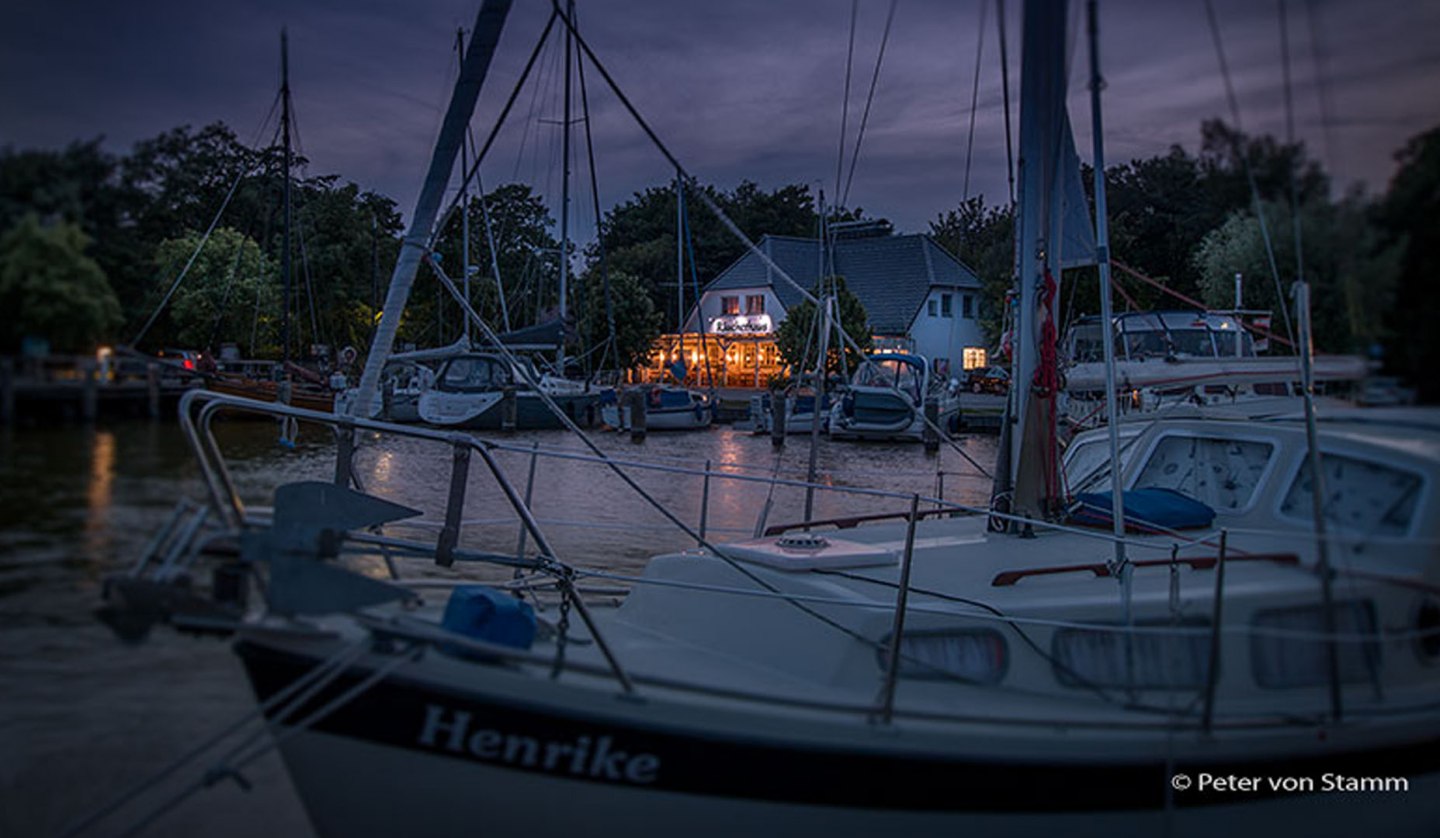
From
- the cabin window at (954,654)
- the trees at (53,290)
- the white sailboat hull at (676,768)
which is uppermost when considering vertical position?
the trees at (53,290)

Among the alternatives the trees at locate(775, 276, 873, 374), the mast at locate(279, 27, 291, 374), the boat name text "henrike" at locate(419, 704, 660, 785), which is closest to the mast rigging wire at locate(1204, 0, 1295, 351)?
the boat name text "henrike" at locate(419, 704, 660, 785)

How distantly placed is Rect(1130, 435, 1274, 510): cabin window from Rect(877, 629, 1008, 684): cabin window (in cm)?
223

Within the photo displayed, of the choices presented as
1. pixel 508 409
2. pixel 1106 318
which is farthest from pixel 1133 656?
pixel 508 409

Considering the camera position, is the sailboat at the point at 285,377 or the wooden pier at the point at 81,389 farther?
the sailboat at the point at 285,377

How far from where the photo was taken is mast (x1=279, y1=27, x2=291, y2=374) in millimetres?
5176

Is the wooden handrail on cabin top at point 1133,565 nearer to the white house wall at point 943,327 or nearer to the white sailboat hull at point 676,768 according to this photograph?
the white sailboat hull at point 676,768

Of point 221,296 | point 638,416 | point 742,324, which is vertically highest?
A: point 742,324

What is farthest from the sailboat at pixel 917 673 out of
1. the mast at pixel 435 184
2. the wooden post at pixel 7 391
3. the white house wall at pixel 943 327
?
the white house wall at pixel 943 327

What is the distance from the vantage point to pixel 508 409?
26938 millimetres

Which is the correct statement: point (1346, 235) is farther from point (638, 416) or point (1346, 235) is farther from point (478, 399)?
point (638, 416)

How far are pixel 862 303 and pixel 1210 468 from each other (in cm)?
3702

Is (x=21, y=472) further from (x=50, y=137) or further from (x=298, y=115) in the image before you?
(x=298, y=115)

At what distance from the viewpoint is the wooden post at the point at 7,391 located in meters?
3.64

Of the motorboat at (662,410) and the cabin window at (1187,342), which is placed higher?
the cabin window at (1187,342)
